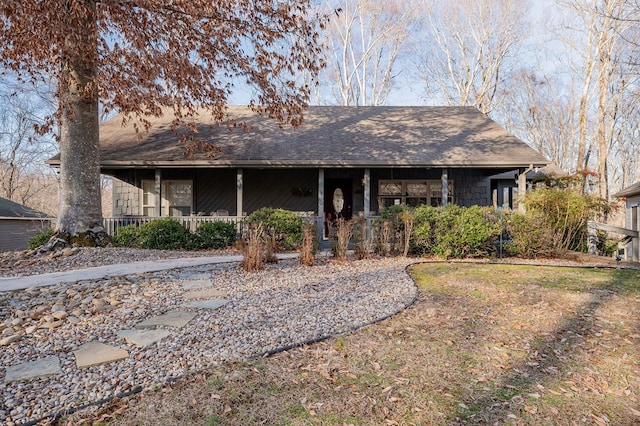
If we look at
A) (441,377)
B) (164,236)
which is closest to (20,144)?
(164,236)

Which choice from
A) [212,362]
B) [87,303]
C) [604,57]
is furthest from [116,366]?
[604,57]

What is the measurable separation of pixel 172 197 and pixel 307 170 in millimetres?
4542

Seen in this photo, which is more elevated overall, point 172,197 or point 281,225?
point 172,197

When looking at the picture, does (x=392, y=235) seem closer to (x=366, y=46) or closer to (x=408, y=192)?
(x=408, y=192)

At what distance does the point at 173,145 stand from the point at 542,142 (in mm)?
26298

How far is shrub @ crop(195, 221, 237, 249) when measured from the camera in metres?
9.94

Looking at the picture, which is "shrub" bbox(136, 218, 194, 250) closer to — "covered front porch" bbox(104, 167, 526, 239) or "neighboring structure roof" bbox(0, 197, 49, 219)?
"covered front porch" bbox(104, 167, 526, 239)

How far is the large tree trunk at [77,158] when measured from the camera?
332 inches

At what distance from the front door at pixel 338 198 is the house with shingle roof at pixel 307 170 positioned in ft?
0.11

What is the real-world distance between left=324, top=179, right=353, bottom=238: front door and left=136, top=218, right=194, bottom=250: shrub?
202 inches

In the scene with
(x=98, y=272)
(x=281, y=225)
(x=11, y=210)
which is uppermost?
(x=11, y=210)

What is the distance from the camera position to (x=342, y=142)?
12828 mm

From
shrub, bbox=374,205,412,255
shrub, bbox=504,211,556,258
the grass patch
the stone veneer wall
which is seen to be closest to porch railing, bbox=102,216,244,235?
the stone veneer wall

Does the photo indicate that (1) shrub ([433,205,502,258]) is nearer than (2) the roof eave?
Yes
